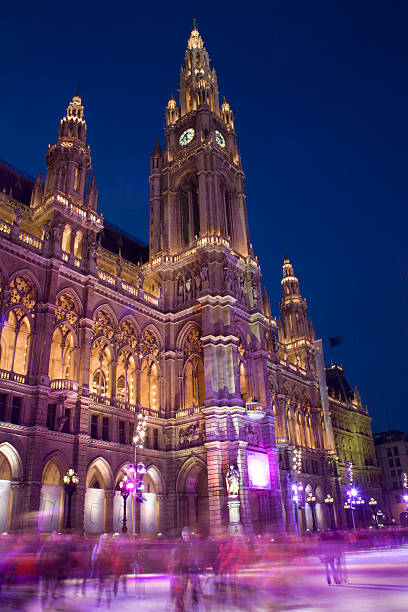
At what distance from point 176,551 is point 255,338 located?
1530 inches

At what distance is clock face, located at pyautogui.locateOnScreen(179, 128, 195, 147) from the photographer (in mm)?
61688

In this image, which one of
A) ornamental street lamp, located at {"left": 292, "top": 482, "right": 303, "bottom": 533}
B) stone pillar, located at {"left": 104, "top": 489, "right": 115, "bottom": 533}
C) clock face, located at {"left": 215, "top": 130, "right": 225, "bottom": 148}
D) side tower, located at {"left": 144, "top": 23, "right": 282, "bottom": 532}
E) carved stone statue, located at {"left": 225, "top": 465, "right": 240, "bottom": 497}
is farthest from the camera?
clock face, located at {"left": 215, "top": 130, "right": 225, "bottom": 148}

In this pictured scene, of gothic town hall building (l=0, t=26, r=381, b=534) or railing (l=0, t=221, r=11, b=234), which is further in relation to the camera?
railing (l=0, t=221, r=11, b=234)

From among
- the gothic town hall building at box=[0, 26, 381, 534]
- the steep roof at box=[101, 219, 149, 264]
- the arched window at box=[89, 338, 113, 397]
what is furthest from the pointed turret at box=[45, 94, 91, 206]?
the arched window at box=[89, 338, 113, 397]

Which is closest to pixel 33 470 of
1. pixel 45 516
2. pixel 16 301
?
pixel 45 516

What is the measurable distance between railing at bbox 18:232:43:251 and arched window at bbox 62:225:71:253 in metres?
3.47

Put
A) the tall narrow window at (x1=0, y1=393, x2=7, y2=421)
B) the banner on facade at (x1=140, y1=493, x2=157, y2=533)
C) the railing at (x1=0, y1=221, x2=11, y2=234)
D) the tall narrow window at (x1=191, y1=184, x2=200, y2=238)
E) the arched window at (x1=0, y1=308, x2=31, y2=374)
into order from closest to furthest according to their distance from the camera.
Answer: the tall narrow window at (x1=0, y1=393, x2=7, y2=421) < the railing at (x1=0, y1=221, x2=11, y2=234) < the arched window at (x1=0, y1=308, x2=31, y2=374) < the banner on facade at (x1=140, y1=493, x2=157, y2=533) < the tall narrow window at (x1=191, y1=184, x2=200, y2=238)

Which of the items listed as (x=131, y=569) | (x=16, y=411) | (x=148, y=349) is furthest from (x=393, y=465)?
(x=131, y=569)

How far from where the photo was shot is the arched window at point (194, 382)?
162ft

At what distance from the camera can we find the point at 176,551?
14.5m

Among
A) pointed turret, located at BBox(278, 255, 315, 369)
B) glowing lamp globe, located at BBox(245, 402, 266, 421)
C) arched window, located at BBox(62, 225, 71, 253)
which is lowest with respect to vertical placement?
glowing lamp globe, located at BBox(245, 402, 266, 421)

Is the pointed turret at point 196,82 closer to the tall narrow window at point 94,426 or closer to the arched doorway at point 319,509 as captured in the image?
the tall narrow window at point 94,426

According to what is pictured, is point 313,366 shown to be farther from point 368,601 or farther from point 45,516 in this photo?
point 368,601

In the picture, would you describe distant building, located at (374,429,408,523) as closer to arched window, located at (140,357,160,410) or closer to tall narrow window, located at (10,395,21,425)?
arched window, located at (140,357,160,410)
